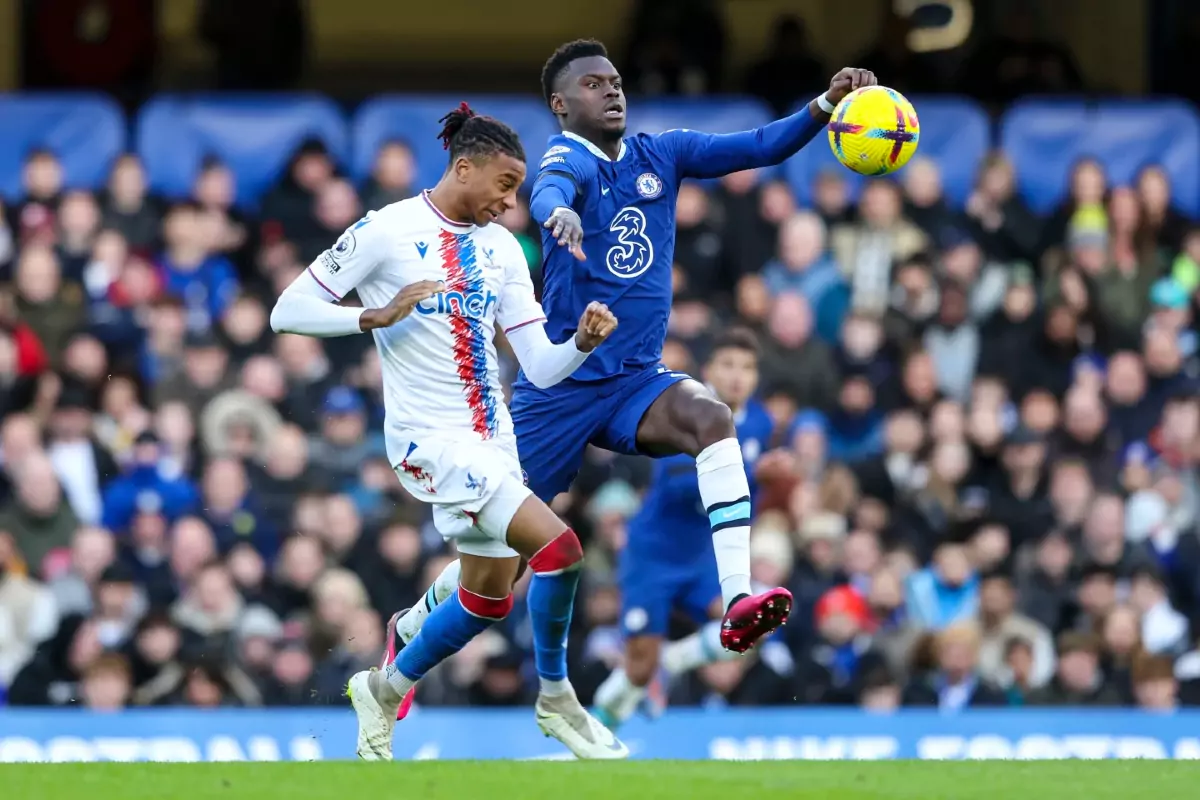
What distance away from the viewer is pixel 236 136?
15422 millimetres

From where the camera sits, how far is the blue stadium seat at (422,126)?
15391 mm

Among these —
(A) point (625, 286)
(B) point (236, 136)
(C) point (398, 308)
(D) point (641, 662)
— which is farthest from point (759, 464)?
(B) point (236, 136)

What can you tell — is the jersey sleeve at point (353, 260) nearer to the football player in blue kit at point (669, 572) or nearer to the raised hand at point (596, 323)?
the raised hand at point (596, 323)

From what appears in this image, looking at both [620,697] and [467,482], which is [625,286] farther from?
[620,697]

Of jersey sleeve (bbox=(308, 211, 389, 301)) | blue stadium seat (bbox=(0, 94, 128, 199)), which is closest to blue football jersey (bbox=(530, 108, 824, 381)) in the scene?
jersey sleeve (bbox=(308, 211, 389, 301))

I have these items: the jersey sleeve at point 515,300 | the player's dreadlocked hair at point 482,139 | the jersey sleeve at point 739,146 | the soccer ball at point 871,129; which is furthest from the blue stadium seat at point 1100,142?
the player's dreadlocked hair at point 482,139

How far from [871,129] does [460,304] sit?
1.75 meters

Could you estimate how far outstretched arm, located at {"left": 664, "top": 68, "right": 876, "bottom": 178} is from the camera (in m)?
8.93

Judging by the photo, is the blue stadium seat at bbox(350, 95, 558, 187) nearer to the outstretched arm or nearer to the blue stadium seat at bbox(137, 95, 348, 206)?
the blue stadium seat at bbox(137, 95, 348, 206)

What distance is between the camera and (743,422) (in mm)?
11898

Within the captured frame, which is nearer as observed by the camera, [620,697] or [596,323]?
[596,323]

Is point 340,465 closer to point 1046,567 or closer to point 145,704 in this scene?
point 145,704

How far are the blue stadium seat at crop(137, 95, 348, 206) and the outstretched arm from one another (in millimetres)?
6320

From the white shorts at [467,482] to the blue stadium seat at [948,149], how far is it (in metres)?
7.58
